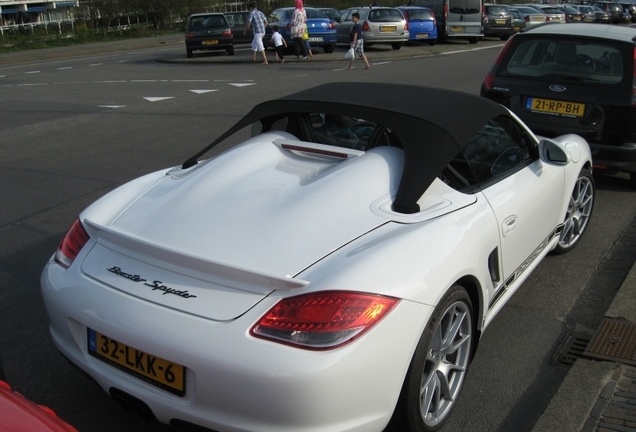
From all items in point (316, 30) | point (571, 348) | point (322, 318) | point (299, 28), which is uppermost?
point (299, 28)

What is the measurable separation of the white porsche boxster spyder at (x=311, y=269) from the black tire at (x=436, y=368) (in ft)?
0.03

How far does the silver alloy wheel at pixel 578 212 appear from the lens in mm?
5191

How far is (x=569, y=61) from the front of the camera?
691 cm

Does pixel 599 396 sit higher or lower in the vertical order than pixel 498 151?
lower

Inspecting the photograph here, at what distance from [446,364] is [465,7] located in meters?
27.8

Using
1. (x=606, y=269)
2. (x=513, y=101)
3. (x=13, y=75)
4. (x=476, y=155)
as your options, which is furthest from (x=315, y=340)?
(x=13, y=75)

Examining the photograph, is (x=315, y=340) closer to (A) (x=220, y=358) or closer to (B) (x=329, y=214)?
(A) (x=220, y=358)

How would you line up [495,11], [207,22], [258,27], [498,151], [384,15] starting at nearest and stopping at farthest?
[498,151], [258,27], [207,22], [384,15], [495,11]

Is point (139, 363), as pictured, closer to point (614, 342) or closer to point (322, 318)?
point (322, 318)

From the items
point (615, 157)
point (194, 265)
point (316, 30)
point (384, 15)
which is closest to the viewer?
point (194, 265)

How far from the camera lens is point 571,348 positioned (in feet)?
13.0

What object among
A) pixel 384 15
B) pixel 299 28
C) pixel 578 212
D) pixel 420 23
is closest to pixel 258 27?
pixel 299 28

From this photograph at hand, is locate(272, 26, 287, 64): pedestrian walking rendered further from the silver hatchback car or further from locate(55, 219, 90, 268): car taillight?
locate(55, 219, 90, 268): car taillight

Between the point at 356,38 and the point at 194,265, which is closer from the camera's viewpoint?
the point at 194,265
